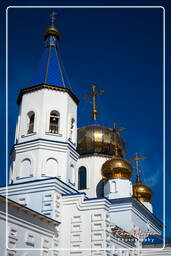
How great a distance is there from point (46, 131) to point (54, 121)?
76cm

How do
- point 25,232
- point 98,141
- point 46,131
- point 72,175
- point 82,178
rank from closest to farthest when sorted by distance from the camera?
point 25,232, point 46,131, point 72,175, point 82,178, point 98,141

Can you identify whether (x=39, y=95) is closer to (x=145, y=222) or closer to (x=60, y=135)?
(x=60, y=135)

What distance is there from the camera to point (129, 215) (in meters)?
19.3

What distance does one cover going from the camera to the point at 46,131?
15.9 meters

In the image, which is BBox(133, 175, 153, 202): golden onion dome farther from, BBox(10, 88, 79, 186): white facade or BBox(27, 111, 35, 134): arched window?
BBox(27, 111, 35, 134): arched window

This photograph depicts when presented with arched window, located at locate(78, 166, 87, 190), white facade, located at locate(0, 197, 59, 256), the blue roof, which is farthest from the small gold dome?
white facade, located at locate(0, 197, 59, 256)

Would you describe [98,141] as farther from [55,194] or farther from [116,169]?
[55,194]

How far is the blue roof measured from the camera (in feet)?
56.3

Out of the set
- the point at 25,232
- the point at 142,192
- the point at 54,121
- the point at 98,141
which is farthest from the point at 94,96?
the point at 25,232

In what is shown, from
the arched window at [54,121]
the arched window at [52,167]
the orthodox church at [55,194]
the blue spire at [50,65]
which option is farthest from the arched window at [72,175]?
the blue spire at [50,65]

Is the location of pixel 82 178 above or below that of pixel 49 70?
below

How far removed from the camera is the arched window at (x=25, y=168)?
15.5m

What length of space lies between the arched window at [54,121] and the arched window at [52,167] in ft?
4.43

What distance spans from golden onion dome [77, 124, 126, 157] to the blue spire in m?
6.52
